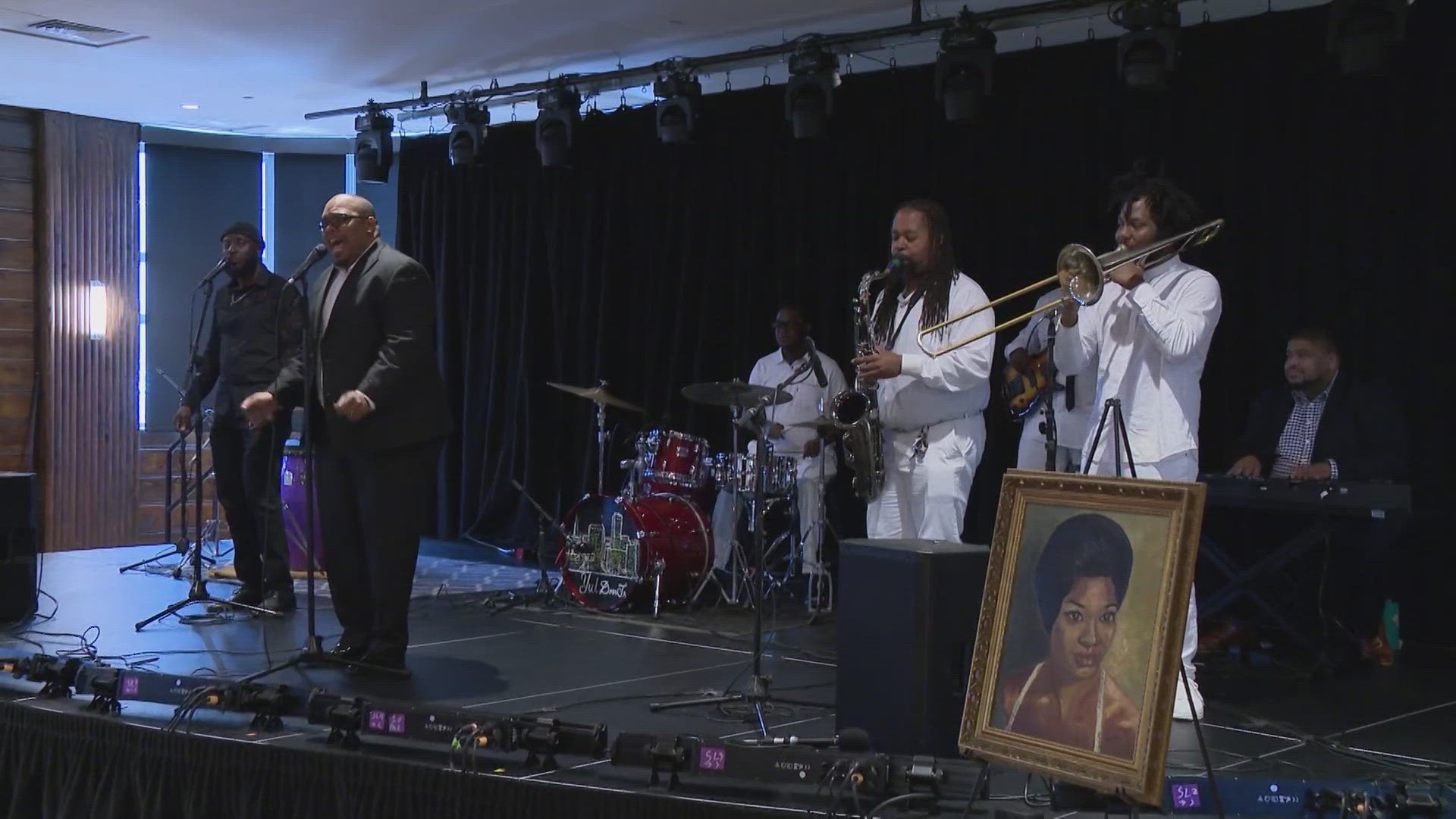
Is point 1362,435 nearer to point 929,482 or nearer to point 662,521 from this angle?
point 929,482

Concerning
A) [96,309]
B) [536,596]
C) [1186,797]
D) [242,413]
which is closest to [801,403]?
[536,596]

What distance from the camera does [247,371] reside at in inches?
241

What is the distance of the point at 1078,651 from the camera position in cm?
247

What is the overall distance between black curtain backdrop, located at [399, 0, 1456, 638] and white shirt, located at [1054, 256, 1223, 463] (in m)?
2.78

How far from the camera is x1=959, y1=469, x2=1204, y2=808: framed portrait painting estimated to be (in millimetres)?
2357

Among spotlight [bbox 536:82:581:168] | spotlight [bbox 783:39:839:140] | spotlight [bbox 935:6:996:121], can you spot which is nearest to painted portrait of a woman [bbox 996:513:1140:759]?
spotlight [bbox 935:6:996:121]

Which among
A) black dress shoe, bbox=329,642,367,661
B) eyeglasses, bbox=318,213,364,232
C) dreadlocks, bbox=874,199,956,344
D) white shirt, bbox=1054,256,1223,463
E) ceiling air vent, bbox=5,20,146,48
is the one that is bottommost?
black dress shoe, bbox=329,642,367,661

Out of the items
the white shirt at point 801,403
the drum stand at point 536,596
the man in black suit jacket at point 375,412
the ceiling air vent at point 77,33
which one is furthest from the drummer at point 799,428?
the ceiling air vent at point 77,33

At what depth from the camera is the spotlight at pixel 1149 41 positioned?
6.18m

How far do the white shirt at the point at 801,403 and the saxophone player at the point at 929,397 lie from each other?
325 cm

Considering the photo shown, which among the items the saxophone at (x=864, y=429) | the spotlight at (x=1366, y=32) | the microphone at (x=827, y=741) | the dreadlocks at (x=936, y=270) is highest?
the spotlight at (x=1366, y=32)

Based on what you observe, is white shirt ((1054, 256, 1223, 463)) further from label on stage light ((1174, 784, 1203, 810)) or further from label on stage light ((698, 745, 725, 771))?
label on stage light ((698, 745, 725, 771))

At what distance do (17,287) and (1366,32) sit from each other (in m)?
8.95

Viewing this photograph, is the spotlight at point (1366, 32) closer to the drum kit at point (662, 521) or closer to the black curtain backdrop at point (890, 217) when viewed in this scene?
the black curtain backdrop at point (890, 217)
